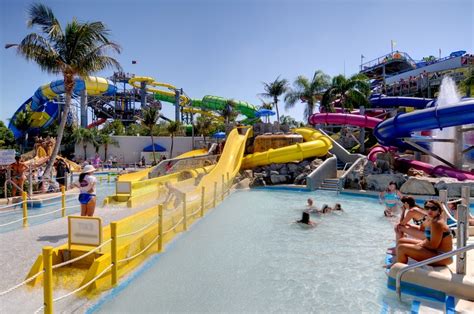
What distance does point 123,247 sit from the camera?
5098 mm

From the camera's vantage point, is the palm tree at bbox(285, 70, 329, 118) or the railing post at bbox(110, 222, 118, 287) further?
the palm tree at bbox(285, 70, 329, 118)

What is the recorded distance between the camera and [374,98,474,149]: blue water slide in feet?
39.0

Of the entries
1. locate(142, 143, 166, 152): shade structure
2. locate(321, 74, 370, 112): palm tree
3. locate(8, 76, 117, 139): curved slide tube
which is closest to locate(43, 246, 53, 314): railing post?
locate(321, 74, 370, 112): palm tree

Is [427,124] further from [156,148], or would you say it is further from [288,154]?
[156,148]

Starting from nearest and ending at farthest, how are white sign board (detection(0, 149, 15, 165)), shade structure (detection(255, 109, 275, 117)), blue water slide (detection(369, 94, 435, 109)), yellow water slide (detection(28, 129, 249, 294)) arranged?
1. yellow water slide (detection(28, 129, 249, 294))
2. white sign board (detection(0, 149, 15, 165))
3. blue water slide (detection(369, 94, 435, 109))
4. shade structure (detection(255, 109, 275, 117))

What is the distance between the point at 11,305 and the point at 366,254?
5.50m

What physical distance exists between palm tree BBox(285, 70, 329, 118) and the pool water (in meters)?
23.1

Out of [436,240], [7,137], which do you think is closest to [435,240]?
[436,240]

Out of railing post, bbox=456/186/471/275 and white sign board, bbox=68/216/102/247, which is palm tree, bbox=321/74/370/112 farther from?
white sign board, bbox=68/216/102/247

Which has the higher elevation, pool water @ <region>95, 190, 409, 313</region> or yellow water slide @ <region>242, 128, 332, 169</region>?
yellow water slide @ <region>242, 128, 332, 169</region>

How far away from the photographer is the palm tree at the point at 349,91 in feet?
86.7

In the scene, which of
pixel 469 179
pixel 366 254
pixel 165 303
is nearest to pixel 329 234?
pixel 366 254

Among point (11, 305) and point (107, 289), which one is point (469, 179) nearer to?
point (107, 289)

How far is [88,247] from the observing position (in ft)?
15.9
